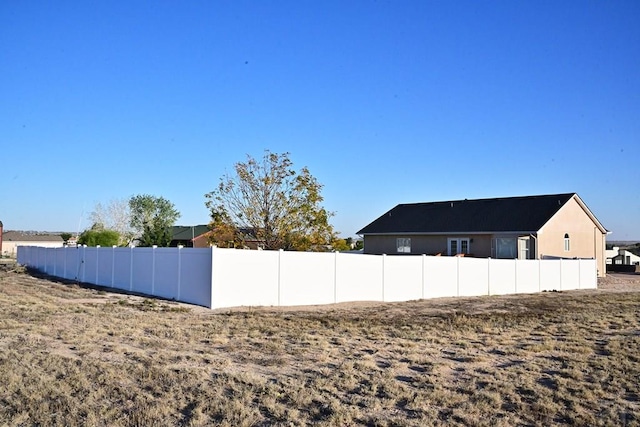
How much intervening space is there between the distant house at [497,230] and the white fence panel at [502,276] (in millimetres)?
9345

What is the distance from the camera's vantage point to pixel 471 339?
510 inches

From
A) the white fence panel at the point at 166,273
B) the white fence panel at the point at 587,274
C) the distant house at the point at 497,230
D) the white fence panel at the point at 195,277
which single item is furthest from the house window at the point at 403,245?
the white fence panel at the point at 195,277

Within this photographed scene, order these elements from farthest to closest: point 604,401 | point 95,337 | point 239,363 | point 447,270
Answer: point 447,270, point 95,337, point 239,363, point 604,401

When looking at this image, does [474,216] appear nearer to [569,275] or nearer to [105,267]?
[569,275]

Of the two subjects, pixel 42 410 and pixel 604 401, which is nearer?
pixel 42 410

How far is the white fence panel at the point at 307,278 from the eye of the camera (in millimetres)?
19828

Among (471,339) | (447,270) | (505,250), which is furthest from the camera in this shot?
(505,250)

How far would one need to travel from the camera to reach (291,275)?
19984 mm

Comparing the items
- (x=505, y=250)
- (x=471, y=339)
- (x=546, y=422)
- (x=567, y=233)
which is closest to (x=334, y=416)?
(x=546, y=422)

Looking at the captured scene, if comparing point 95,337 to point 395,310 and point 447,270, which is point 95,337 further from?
point 447,270

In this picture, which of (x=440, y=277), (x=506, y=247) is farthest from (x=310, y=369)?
(x=506, y=247)

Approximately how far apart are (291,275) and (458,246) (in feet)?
77.2

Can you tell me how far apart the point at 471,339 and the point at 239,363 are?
218 inches

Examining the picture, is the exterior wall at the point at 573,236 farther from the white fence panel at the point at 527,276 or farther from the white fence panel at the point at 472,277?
the white fence panel at the point at 472,277
